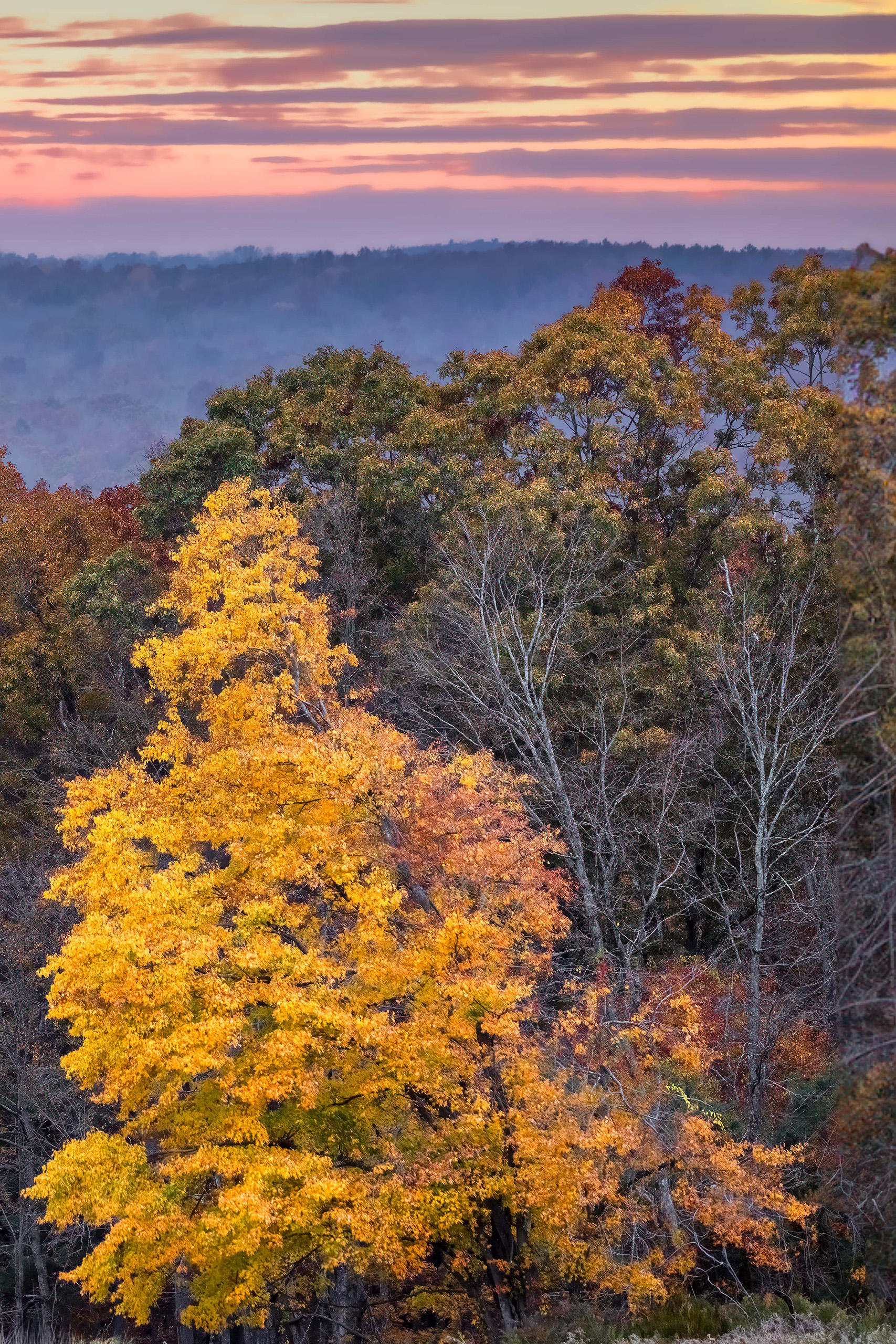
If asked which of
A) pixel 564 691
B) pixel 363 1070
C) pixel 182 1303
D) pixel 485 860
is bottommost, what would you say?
pixel 182 1303

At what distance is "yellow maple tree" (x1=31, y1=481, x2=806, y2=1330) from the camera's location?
15.2m

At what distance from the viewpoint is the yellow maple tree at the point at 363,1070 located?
15.2 m

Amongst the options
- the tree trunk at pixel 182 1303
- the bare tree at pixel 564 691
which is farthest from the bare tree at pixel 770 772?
the tree trunk at pixel 182 1303

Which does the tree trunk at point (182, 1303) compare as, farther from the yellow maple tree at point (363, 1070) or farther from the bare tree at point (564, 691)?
the bare tree at point (564, 691)

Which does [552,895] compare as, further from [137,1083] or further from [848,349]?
[848,349]

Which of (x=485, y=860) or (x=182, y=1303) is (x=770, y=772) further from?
(x=182, y=1303)

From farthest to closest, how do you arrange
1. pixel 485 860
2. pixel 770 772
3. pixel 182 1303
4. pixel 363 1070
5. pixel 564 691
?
pixel 564 691, pixel 182 1303, pixel 770 772, pixel 485 860, pixel 363 1070

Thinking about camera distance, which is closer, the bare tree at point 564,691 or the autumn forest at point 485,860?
the autumn forest at point 485,860

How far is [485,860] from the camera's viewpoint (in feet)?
56.5

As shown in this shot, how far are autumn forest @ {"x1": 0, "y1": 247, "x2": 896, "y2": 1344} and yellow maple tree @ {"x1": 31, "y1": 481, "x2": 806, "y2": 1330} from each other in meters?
0.08

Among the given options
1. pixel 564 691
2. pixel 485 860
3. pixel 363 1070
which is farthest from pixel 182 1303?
pixel 564 691

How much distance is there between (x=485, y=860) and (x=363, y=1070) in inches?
121

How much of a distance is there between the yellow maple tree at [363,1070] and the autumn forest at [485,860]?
0.27 ft

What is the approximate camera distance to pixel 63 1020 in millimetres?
29703
